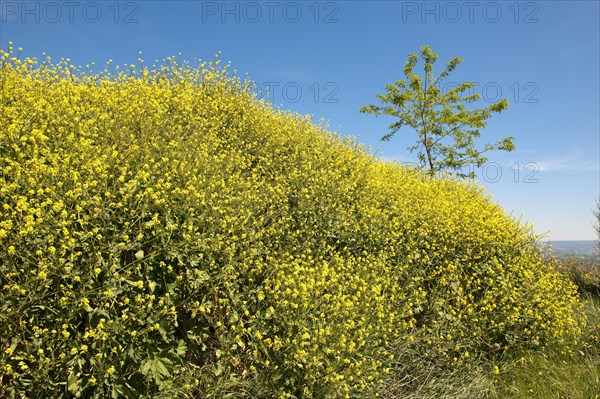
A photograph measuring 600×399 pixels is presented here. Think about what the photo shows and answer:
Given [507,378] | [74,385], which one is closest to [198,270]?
[74,385]

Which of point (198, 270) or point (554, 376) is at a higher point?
point (198, 270)

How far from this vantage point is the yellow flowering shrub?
3.57m

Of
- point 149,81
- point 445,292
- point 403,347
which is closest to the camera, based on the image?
point 403,347

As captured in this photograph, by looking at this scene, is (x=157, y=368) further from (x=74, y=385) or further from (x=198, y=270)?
(x=198, y=270)

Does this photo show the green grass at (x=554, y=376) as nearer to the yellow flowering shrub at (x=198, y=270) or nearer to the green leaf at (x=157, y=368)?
the yellow flowering shrub at (x=198, y=270)

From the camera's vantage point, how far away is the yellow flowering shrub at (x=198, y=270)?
3566mm

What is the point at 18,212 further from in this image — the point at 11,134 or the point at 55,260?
the point at 11,134

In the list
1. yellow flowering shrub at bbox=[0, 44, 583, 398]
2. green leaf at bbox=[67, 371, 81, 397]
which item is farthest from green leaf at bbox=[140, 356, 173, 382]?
green leaf at bbox=[67, 371, 81, 397]

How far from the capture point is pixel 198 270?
13.7 feet

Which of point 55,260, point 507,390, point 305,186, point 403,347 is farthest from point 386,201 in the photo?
point 55,260

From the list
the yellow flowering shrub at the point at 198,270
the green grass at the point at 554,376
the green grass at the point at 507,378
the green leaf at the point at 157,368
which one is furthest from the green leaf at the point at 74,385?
the green grass at the point at 554,376

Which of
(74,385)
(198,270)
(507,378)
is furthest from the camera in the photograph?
(507,378)

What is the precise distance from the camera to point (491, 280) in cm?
662

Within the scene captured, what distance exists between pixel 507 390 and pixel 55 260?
18.4ft
